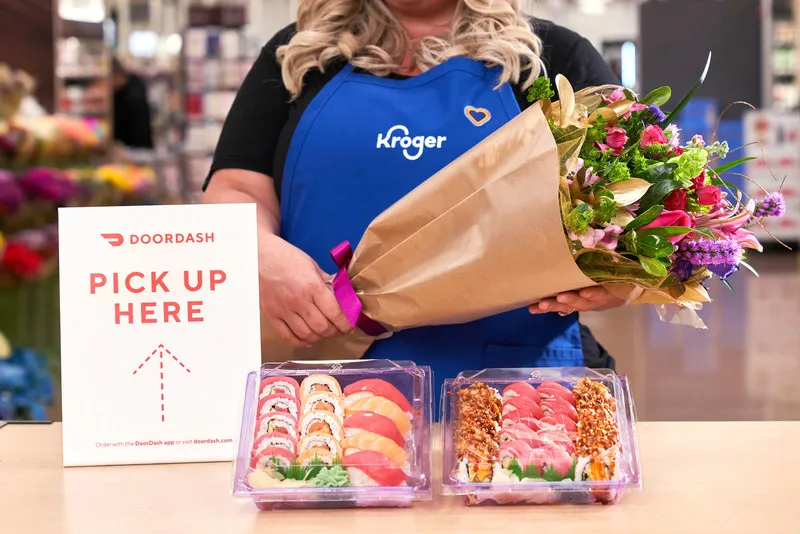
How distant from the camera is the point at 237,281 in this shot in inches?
57.9

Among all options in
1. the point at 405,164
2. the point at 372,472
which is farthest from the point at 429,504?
the point at 405,164

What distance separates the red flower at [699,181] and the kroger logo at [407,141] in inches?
24.8

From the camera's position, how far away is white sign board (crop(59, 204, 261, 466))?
4.75ft

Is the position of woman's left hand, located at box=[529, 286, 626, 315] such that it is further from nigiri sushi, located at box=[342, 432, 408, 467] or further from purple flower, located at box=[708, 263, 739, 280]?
nigiri sushi, located at box=[342, 432, 408, 467]

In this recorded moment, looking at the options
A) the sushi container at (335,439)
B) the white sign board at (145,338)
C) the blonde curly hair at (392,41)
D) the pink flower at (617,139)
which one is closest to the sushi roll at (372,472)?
the sushi container at (335,439)

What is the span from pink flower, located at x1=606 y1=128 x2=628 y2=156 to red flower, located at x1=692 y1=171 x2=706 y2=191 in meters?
0.11

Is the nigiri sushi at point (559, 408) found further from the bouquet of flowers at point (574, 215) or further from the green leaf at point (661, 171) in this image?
the green leaf at point (661, 171)

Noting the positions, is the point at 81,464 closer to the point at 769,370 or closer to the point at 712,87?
the point at 769,370

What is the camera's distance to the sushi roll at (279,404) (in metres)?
1.30

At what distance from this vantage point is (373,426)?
4.14 ft

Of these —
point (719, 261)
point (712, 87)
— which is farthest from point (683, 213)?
point (712, 87)

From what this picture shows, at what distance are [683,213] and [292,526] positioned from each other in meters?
0.66

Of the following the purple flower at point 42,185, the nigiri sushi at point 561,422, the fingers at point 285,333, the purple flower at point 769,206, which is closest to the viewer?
the nigiri sushi at point 561,422

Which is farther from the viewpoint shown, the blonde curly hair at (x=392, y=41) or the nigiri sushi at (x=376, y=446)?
the blonde curly hair at (x=392, y=41)
